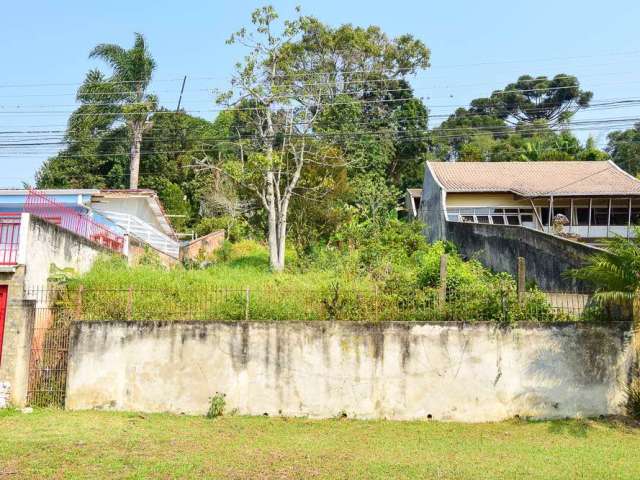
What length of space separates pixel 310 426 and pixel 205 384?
2167 millimetres

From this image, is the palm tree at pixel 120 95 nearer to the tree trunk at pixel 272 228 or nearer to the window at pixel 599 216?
the tree trunk at pixel 272 228

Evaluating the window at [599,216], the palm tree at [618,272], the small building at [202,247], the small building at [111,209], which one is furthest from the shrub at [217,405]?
the window at [599,216]

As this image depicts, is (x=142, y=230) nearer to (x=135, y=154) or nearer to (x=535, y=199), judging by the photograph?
(x=135, y=154)

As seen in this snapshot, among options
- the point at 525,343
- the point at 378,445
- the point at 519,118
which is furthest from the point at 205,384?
the point at 519,118

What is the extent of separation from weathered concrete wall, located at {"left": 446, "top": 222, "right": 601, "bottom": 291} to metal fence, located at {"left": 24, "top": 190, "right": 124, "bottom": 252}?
1163 cm

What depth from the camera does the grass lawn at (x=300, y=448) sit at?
7.30m

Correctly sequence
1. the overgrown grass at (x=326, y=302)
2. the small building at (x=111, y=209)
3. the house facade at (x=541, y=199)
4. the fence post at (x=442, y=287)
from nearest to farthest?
the overgrown grass at (x=326, y=302) < the fence post at (x=442, y=287) < the small building at (x=111, y=209) < the house facade at (x=541, y=199)

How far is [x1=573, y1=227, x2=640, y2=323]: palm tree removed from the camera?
30.4 feet

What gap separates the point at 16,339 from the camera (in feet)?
36.8

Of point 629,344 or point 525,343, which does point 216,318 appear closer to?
point 525,343

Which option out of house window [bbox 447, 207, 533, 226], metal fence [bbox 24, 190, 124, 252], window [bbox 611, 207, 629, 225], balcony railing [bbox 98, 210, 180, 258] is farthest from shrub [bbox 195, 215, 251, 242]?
window [bbox 611, 207, 629, 225]

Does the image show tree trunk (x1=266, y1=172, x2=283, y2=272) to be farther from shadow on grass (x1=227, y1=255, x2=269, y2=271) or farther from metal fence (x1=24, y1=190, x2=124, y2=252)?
metal fence (x1=24, y1=190, x2=124, y2=252)

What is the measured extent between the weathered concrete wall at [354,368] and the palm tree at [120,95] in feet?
58.1

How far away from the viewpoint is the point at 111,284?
13.1 metres
